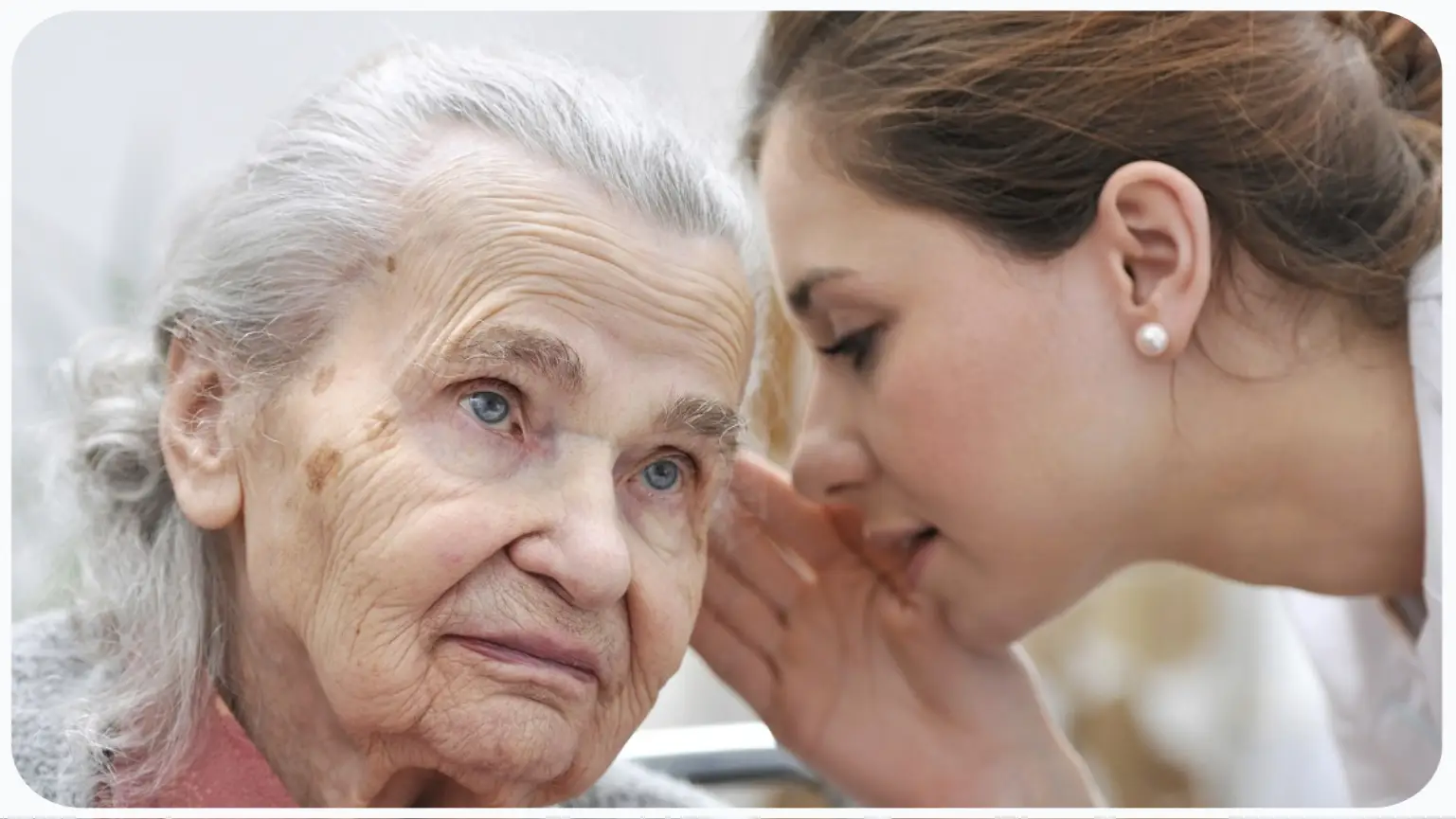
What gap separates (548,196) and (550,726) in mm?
364

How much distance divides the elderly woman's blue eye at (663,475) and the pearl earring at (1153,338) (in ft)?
1.34

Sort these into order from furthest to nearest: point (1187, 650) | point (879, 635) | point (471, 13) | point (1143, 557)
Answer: point (1187, 650)
point (879, 635)
point (1143, 557)
point (471, 13)

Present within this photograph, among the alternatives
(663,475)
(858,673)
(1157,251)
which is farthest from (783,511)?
(1157,251)

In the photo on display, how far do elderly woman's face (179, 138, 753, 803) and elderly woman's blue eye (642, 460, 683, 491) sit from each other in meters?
0.03

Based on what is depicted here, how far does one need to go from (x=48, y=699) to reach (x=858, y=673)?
73 centimetres

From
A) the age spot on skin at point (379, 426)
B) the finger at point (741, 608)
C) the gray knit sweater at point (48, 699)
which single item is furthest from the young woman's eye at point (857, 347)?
the gray knit sweater at point (48, 699)

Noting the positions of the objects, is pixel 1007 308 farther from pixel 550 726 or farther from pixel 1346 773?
pixel 1346 773

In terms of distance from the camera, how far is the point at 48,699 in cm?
101

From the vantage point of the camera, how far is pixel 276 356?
3.08ft

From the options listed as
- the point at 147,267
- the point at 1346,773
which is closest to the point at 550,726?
the point at 147,267

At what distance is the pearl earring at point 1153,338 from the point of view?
3.67ft

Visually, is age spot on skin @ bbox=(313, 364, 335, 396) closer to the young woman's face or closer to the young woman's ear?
the young woman's face

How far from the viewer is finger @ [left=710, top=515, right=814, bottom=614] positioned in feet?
4.25

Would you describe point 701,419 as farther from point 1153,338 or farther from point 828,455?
point 1153,338
